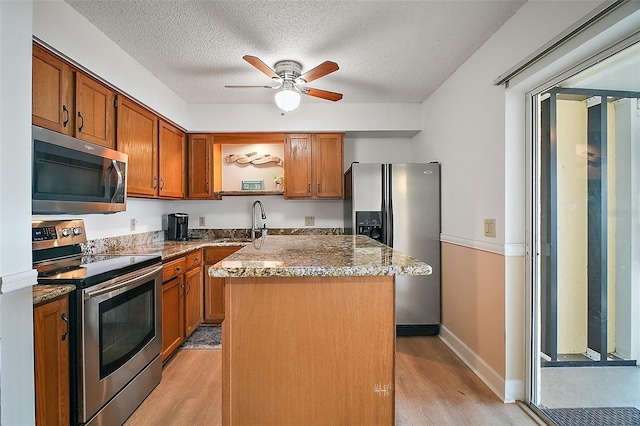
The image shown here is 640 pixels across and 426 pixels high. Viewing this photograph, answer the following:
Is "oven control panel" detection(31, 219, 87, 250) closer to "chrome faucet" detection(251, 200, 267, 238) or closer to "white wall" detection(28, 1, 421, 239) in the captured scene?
"white wall" detection(28, 1, 421, 239)

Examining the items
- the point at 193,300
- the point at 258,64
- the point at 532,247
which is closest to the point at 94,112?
the point at 258,64

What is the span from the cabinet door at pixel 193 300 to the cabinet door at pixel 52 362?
1.41 m

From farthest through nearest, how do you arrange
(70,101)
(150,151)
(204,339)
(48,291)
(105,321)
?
(204,339) < (150,151) < (70,101) < (105,321) < (48,291)

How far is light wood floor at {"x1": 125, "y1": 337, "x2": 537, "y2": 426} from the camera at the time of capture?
A: 186cm

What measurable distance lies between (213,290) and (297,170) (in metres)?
1.59

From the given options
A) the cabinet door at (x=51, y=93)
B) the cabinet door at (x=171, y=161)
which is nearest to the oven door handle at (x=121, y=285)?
the cabinet door at (x=51, y=93)

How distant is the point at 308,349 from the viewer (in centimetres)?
125

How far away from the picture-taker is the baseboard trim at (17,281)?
1.04m

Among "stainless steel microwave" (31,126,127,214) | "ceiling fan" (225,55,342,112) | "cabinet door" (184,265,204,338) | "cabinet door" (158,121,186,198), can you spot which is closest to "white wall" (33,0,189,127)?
"cabinet door" (158,121,186,198)

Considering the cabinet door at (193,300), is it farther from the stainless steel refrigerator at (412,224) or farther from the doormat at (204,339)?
the stainless steel refrigerator at (412,224)

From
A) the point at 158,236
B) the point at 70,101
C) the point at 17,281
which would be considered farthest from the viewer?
the point at 158,236

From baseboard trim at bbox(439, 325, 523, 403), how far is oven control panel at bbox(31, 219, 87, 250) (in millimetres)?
2949

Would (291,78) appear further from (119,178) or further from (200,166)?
(200,166)

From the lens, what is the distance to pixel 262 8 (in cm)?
192
